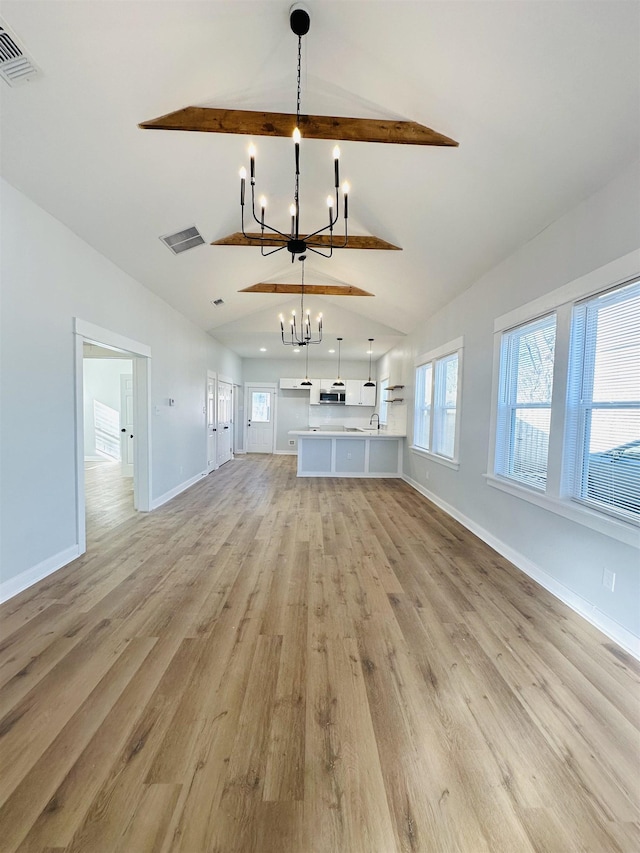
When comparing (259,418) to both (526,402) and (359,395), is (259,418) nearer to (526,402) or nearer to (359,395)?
(359,395)

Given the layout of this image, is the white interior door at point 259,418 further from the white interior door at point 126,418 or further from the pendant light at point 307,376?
the white interior door at point 126,418

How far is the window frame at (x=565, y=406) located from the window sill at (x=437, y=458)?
1.27 metres

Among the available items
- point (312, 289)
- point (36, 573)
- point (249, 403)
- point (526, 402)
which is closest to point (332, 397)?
point (249, 403)

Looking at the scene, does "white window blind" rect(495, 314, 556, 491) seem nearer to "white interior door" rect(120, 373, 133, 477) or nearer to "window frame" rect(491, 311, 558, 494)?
"window frame" rect(491, 311, 558, 494)

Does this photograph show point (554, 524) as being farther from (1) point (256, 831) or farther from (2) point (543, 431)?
(1) point (256, 831)

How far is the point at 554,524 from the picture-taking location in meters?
2.73

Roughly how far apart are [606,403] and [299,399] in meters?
8.58

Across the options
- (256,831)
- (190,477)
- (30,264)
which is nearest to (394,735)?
(256,831)

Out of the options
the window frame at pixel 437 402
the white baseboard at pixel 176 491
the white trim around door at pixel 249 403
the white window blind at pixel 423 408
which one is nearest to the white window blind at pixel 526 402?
the window frame at pixel 437 402

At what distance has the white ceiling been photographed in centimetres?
179

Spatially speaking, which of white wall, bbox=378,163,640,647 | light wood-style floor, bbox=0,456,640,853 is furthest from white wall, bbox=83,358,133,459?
white wall, bbox=378,163,640,647

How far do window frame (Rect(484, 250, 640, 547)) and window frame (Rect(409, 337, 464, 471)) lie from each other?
1259 millimetres

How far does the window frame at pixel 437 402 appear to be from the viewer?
14.9 ft

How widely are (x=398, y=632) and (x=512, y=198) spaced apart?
10.7ft
